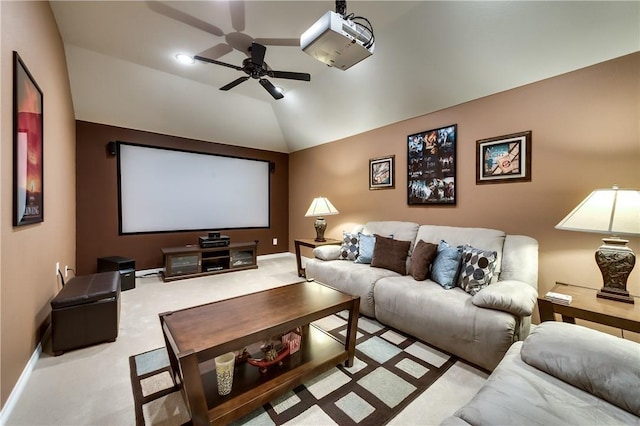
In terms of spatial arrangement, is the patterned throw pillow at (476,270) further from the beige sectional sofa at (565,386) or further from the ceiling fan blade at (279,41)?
the ceiling fan blade at (279,41)

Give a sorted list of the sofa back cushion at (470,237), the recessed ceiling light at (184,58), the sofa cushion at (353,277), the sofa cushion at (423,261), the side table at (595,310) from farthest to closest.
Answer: the recessed ceiling light at (184,58)
the sofa cushion at (353,277)
the sofa cushion at (423,261)
the sofa back cushion at (470,237)
the side table at (595,310)

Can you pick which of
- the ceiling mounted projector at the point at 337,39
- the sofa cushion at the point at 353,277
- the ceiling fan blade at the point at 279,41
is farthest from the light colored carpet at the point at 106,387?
the ceiling fan blade at the point at 279,41

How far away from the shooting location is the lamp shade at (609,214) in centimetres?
155

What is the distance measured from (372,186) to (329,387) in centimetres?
290

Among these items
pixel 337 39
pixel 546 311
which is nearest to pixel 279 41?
pixel 337 39

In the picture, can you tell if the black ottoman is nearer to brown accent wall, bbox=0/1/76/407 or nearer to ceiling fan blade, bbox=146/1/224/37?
brown accent wall, bbox=0/1/76/407

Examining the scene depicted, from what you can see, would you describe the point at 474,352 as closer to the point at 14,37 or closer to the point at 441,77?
the point at 441,77

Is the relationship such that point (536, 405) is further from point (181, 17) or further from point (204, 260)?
point (204, 260)

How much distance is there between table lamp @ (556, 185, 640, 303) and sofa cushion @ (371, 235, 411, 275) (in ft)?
4.50

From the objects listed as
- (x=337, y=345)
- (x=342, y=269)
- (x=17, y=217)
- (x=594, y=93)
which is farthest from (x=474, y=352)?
(x=17, y=217)

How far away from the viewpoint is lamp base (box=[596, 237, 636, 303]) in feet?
5.51

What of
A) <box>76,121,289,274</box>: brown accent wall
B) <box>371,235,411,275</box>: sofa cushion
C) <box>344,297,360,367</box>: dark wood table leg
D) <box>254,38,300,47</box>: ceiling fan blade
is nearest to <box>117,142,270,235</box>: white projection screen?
<box>76,121,289,274</box>: brown accent wall

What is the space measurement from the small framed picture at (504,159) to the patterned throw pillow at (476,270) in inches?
34.9

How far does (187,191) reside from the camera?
15.1ft
